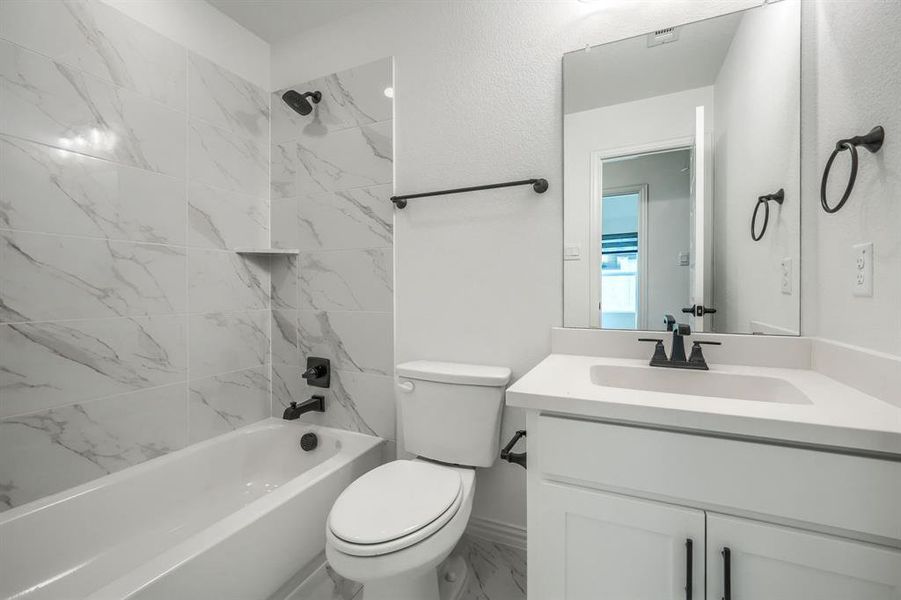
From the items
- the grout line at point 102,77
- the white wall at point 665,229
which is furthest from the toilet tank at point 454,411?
the grout line at point 102,77

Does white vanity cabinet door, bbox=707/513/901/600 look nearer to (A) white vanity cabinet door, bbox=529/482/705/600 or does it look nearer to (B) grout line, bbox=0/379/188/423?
(A) white vanity cabinet door, bbox=529/482/705/600

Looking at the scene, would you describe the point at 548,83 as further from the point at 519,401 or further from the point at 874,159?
the point at 519,401

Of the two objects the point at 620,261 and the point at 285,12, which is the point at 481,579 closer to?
the point at 620,261

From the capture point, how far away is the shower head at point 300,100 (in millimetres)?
1745

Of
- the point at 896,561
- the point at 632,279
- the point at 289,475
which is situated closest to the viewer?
the point at 896,561

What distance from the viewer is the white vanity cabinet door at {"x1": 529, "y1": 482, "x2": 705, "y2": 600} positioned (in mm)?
783

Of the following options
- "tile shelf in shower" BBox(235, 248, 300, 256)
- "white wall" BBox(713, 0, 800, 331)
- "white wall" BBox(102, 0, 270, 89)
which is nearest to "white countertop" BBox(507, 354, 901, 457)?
"white wall" BBox(713, 0, 800, 331)

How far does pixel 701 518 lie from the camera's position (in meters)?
0.76

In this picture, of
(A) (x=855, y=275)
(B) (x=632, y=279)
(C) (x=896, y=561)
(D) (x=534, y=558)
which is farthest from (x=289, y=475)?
(A) (x=855, y=275)

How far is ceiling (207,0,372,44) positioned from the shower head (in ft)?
1.17

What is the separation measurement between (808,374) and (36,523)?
7.72ft

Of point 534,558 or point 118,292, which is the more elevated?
point 118,292

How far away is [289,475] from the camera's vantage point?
73.5 inches

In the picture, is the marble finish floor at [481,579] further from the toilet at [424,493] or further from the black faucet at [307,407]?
the black faucet at [307,407]
